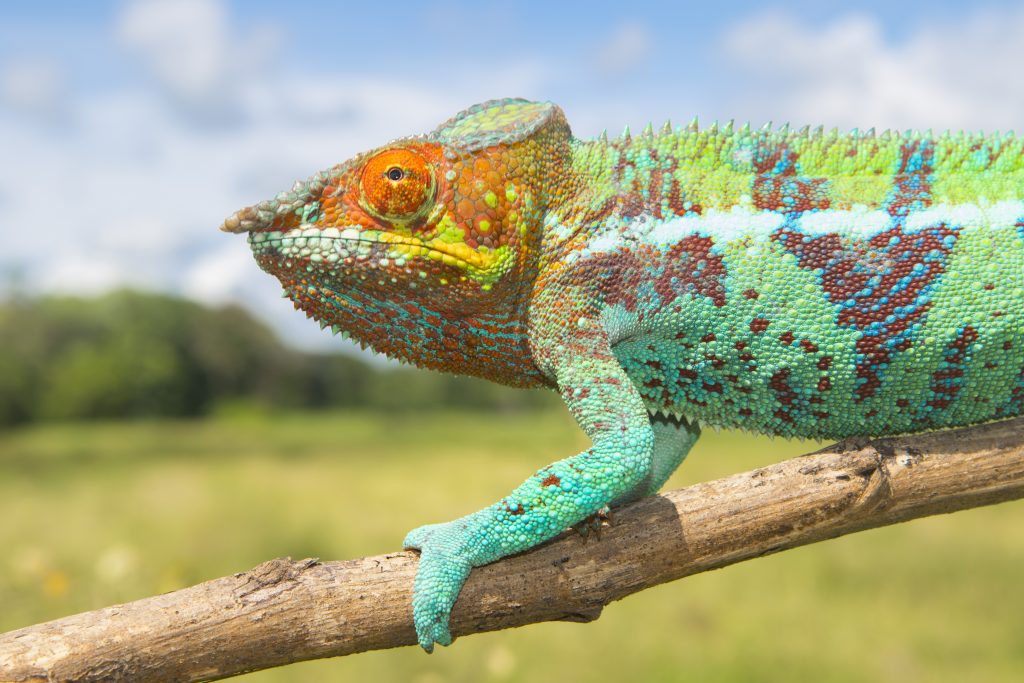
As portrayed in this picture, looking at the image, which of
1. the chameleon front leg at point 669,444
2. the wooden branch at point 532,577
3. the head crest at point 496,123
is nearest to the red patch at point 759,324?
the wooden branch at point 532,577

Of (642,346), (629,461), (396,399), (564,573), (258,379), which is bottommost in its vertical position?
(564,573)

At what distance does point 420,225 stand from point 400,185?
13cm

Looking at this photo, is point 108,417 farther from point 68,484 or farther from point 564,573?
point 564,573

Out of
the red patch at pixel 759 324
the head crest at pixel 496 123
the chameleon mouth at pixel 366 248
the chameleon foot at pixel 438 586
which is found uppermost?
the head crest at pixel 496 123

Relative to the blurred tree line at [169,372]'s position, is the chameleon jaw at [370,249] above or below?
below

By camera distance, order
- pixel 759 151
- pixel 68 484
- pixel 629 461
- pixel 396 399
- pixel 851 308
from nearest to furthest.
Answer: pixel 629 461 < pixel 851 308 < pixel 759 151 < pixel 68 484 < pixel 396 399

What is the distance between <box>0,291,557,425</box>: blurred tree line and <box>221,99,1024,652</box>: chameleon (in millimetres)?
21888

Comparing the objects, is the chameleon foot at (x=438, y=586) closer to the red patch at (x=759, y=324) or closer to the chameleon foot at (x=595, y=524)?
the chameleon foot at (x=595, y=524)

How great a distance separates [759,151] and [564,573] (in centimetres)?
152

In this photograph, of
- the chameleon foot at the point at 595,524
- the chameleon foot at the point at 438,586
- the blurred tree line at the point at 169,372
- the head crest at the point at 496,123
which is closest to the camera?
the chameleon foot at the point at 438,586

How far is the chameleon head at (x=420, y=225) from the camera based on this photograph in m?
2.35

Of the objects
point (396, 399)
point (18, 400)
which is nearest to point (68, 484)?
point (18, 400)

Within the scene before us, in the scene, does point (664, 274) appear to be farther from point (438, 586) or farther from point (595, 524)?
point (438, 586)

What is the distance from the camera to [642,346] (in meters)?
2.50
